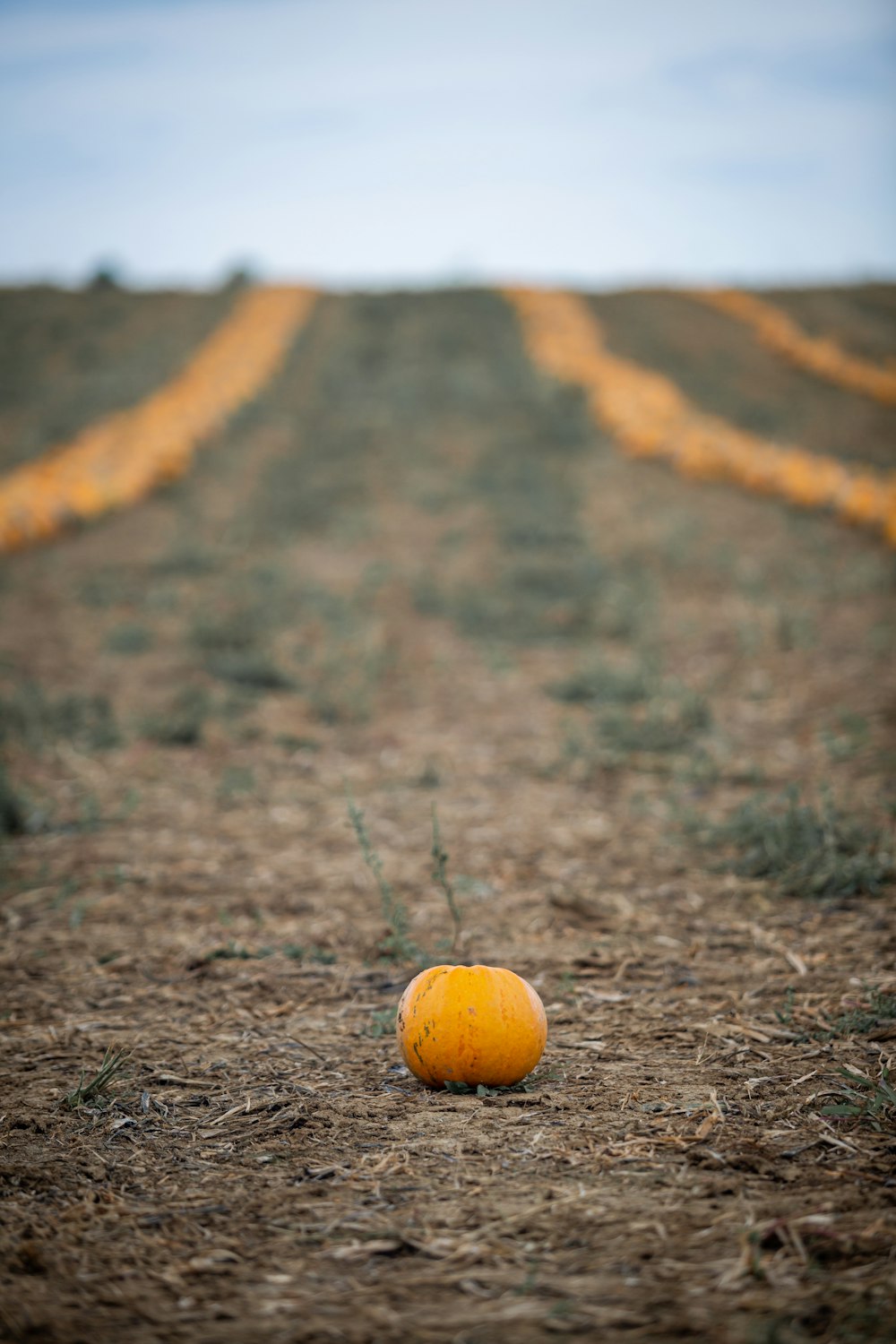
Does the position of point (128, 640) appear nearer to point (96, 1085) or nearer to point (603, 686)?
point (603, 686)

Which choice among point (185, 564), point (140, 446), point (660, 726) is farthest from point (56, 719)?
point (140, 446)

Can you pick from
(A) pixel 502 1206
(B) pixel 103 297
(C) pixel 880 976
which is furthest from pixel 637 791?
(B) pixel 103 297

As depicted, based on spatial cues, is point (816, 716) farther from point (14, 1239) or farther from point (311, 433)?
point (311, 433)

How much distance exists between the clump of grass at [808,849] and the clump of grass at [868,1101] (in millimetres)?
1495

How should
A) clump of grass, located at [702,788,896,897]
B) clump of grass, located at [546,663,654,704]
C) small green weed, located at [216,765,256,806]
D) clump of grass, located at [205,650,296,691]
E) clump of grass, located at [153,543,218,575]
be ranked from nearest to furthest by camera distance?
clump of grass, located at [702,788,896,897] → small green weed, located at [216,765,256,806] → clump of grass, located at [546,663,654,704] → clump of grass, located at [205,650,296,691] → clump of grass, located at [153,543,218,575]

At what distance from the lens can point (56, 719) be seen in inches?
251

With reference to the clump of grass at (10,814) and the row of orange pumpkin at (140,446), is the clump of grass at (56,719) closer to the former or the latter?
the clump of grass at (10,814)

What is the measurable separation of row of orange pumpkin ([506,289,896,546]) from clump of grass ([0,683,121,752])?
815cm

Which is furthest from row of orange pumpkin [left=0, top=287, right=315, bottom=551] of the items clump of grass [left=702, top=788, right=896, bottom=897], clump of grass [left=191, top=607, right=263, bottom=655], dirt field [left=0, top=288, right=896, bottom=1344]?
clump of grass [left=702, top=788, right=896, bottom=897]

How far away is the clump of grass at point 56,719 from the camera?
6.10 metres

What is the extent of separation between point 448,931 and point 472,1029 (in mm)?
1210

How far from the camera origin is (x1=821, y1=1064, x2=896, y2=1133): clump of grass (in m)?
2.34

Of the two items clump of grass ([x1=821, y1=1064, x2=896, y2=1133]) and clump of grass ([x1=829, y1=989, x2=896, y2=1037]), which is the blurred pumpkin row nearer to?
clump of grass ([x1=829, y1=989, x2=896, y2=1037])

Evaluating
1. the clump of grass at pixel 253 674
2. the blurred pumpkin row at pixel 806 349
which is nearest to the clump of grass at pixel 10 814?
the clump of grass at pixel 253 674
